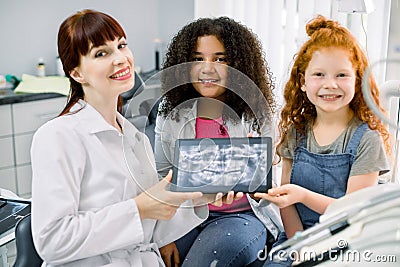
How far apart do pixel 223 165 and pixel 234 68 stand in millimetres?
287

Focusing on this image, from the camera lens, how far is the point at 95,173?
1018 mm

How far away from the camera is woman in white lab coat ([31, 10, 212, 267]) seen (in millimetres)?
958

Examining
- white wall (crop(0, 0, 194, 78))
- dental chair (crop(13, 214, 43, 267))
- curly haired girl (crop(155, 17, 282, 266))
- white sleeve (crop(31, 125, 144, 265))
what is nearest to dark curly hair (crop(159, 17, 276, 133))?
curly haired girl (crop(155, 17, 282, 266))

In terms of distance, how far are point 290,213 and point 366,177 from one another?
193 millimetres

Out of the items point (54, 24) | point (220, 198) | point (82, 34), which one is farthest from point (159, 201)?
point (54, 24)

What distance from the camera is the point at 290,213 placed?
118 cm

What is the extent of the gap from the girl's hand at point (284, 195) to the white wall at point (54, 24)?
2036 millimetres

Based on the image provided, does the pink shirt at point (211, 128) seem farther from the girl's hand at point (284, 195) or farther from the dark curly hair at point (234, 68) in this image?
the girl's hand at point (284, 195)

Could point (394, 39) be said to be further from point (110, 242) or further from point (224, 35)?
point (110, 242)

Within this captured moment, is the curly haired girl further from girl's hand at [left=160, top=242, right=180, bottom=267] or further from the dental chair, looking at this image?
the dental chair

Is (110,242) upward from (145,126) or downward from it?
downward

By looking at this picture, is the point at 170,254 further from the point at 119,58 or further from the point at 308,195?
the point at 119,58

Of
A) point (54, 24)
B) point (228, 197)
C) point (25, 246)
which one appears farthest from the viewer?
point (54, 24)

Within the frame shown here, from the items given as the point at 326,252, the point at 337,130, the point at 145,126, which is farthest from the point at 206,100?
the point at 326,252
